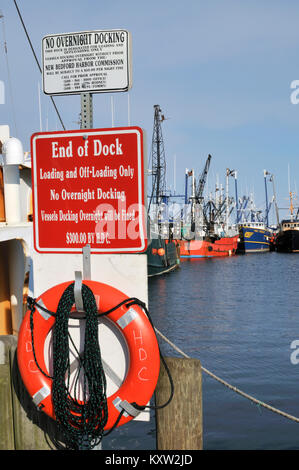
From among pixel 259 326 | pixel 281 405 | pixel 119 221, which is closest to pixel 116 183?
pixel 119 221

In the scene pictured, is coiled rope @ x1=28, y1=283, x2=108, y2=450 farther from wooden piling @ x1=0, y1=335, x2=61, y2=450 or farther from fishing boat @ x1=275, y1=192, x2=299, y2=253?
fishing boat @ x1=275, y1=192, x2=299, y2=253

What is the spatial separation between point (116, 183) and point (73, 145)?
1.32ft

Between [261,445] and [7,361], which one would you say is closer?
[7,361]

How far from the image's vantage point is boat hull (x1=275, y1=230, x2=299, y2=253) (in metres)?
77.6

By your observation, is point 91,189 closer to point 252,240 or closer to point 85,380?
point 85,380

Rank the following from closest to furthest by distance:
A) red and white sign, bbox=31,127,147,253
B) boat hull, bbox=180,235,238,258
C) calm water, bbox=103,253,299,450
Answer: red and white sign, bbox=31,127,147,253
calm water, bbox=103,253,299,450
boat hull, bbox=180,235,238,258

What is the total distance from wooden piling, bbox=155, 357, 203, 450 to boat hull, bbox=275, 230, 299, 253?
253 ft

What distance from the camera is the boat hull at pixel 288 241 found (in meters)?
77.6

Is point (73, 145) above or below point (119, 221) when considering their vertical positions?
above

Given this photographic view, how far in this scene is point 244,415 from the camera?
31.3 feet

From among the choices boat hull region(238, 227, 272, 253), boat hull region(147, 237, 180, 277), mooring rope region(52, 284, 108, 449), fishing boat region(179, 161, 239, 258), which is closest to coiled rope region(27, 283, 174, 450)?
mooring rope region(52, 284, 108, 449)

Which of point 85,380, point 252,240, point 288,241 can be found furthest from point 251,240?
point 85,380
